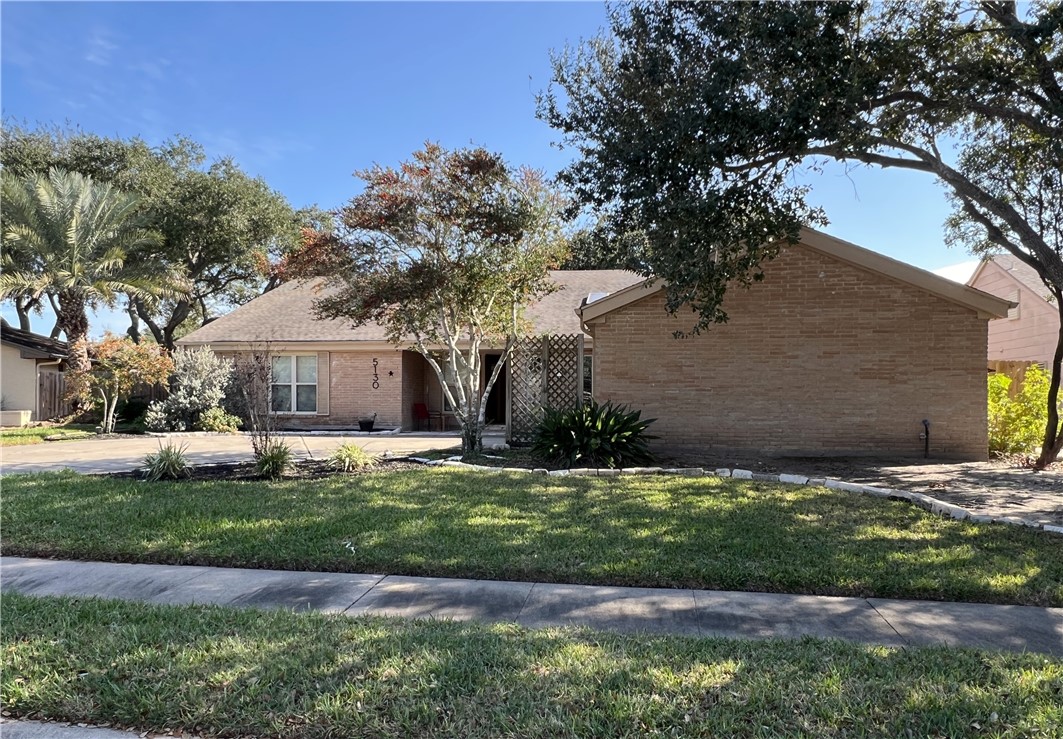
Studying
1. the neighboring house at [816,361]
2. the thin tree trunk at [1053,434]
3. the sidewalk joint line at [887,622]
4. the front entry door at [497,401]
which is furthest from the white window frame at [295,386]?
the thin tree trunk at [1053,434]

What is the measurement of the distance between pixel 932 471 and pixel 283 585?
9.51 meters

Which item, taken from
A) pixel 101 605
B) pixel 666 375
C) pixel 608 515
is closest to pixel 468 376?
pixel 666 375

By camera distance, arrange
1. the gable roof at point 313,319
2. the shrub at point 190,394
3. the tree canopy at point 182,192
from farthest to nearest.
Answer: the tree canopy at point 182,192, the gable roof at point 313,319, the shrub at point 190,394

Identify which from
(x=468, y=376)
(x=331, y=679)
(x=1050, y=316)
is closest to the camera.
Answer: (x=331, y=679)

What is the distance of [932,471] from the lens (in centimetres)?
936

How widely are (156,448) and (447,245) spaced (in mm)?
8356

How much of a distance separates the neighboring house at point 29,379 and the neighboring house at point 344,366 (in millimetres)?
5548

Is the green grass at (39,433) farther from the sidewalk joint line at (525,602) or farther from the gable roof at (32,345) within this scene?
the sidewalk joint line at (525,602)

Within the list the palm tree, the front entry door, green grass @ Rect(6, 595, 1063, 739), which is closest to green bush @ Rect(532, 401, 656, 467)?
green grass @ Rect(6, 595, 1063, 739)

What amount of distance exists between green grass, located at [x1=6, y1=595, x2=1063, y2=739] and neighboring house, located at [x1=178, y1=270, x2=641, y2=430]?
1382cm

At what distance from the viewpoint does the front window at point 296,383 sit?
1856 centimetres

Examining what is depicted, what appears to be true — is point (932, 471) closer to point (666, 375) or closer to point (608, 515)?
point (666, 375)

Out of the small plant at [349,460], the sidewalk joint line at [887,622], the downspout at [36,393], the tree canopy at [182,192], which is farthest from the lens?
the tree canopy at [182,192]

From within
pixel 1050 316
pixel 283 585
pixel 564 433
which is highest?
pixel 1050 316
